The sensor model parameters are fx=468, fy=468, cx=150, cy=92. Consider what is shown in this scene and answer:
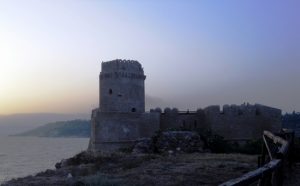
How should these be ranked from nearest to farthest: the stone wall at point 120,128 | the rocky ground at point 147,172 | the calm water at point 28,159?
the rocky ground at point 147,172, the stone wall at point 120,128, the calm water at point 28,159

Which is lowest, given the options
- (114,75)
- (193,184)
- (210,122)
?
(193,184)

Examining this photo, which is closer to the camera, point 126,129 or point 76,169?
point 76,169

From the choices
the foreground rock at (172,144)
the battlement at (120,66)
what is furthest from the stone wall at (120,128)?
the foreground rock at (172,144)

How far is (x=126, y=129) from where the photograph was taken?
78.3ft

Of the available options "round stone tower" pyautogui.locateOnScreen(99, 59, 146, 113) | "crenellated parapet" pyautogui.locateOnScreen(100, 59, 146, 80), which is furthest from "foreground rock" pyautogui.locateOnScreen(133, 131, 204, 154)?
"crenellated parapet" pyautogui.locateOnScreen(100, 59, 146, 80)

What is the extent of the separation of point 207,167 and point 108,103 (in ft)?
45.3

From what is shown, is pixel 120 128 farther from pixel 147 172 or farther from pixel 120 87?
pixel 147 172

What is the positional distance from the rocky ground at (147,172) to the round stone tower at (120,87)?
32.8ft

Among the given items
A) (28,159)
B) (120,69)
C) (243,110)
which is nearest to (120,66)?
(120,69)

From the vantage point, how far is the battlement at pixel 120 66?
24.5 metres

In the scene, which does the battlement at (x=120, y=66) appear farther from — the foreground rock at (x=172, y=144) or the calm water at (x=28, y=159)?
the calm water at (x=28, y=159)

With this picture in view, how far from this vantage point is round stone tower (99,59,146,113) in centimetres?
2448

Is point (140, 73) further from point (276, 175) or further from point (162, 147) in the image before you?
point (276, 175)

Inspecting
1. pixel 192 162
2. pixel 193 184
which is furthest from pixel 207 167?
pixel 193 184
